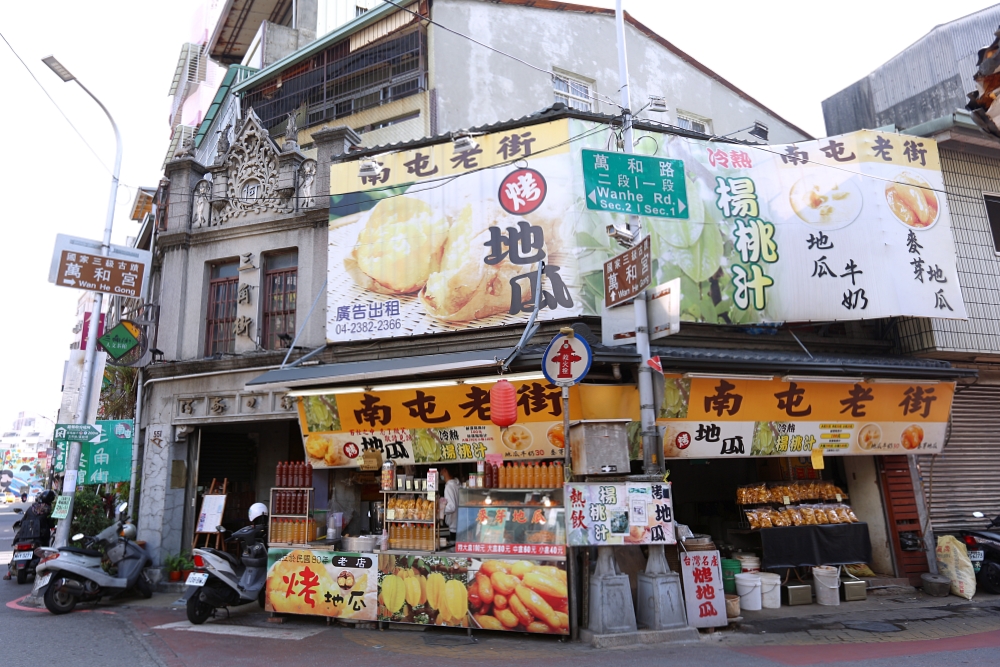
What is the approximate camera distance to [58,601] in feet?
35.6

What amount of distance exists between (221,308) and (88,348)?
9.04ft

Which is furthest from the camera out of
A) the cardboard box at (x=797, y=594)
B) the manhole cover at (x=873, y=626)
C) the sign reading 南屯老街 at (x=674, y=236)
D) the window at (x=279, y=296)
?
the window at (x=279, y=296)

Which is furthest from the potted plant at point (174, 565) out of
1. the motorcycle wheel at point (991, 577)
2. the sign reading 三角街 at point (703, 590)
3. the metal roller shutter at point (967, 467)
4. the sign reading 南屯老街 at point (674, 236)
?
the motorcycle wheel at point (991, 577)

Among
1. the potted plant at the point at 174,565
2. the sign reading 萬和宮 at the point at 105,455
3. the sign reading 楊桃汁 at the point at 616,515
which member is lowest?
the potted plant at the point at 174,565

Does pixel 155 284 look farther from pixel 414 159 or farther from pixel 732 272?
pixel 732 272

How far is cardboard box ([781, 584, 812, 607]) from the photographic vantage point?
10.9 meters

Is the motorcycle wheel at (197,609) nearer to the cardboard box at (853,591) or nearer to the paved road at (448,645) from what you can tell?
the paved road at (448,645)

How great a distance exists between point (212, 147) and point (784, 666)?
22.2 metres

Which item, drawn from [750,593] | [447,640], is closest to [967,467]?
[750,593]

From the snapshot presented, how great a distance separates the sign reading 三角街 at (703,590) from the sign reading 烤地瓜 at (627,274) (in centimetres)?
397

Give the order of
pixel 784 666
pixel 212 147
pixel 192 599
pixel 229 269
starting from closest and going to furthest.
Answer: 1. pixel 784 666
2. pixel 192 599
3. pixel 229 269
4. pixel 212 147

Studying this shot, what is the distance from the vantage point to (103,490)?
17594 mm

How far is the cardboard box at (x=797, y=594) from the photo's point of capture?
1092cm

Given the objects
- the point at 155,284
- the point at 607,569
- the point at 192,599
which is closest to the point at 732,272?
the point at 607,569
